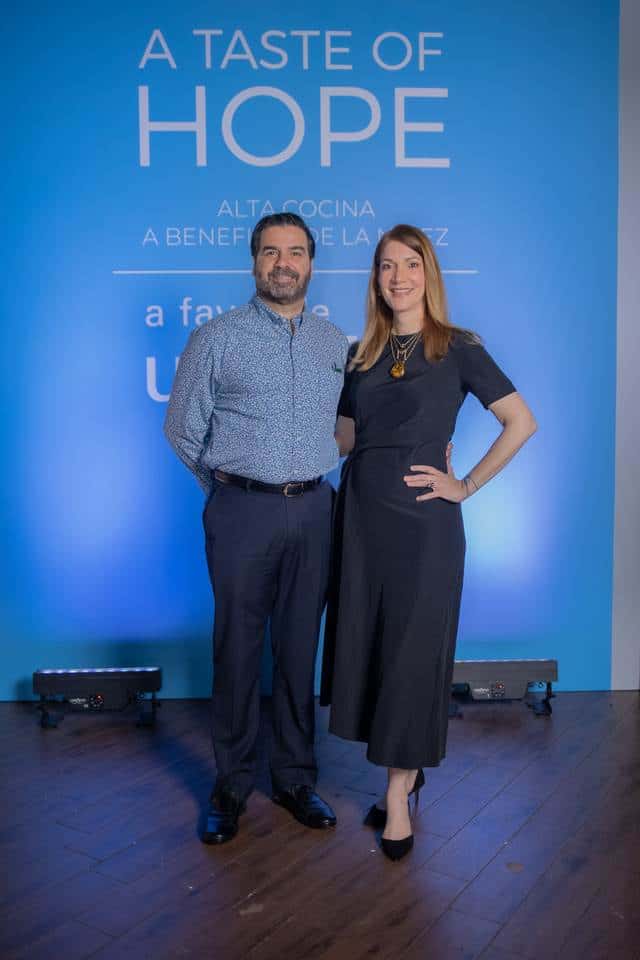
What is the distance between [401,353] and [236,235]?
5.08 ft

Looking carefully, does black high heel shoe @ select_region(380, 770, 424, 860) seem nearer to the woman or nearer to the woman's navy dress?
the woman

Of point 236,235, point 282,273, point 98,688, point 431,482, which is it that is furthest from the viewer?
point 236,235

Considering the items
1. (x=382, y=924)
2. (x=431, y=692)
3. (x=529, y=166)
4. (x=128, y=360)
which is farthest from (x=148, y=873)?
(x=529, y=166)

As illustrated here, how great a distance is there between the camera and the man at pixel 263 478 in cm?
252

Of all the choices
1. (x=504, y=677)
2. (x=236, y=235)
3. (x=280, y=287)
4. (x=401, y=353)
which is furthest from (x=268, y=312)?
(x=504, y=677)

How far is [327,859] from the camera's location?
2.38 metres

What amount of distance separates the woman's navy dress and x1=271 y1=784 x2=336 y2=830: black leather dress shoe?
12.1 inches

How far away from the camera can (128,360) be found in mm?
3674

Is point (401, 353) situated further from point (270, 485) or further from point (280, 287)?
point (270, 485)

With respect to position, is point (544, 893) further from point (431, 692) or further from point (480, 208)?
point (480, 208)

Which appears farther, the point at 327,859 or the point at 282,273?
the point at 282,273

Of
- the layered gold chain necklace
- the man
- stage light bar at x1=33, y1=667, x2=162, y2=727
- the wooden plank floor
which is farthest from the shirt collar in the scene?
stage light bar at x1=33, y1=667, x2=162, y2=727

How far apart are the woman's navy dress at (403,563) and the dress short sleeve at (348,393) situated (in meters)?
0.10

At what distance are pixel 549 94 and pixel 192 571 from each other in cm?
261
